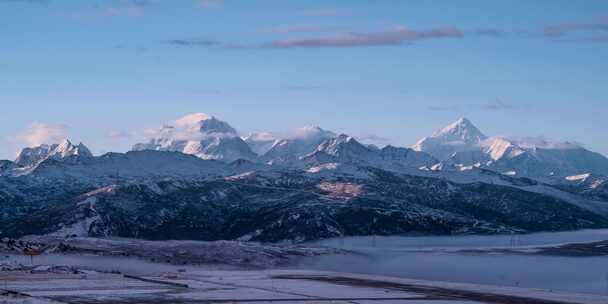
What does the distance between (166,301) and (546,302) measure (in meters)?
62.9

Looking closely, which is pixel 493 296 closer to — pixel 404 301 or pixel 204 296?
pixel 404 301

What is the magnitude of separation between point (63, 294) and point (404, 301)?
52797mm

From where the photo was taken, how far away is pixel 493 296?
19375 cm

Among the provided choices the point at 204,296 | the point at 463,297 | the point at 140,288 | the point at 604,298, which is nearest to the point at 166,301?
the point at 204,296

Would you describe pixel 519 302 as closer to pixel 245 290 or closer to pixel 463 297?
pixel 463 297

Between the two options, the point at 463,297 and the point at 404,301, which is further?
the point at 463,297

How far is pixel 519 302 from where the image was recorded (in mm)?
182750

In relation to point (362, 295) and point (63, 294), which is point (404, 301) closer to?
point (362, 295)

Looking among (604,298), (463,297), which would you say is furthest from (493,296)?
(604,298)

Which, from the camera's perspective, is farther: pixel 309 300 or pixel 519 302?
pixel 519 302

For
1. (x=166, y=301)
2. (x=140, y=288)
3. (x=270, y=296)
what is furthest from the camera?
(x=140, y=288)

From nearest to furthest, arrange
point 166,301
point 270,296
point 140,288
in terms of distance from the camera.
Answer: point 166,301
point 270,296
point 140,288

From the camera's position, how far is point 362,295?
186 metres

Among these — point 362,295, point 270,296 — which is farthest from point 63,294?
point 362,295
